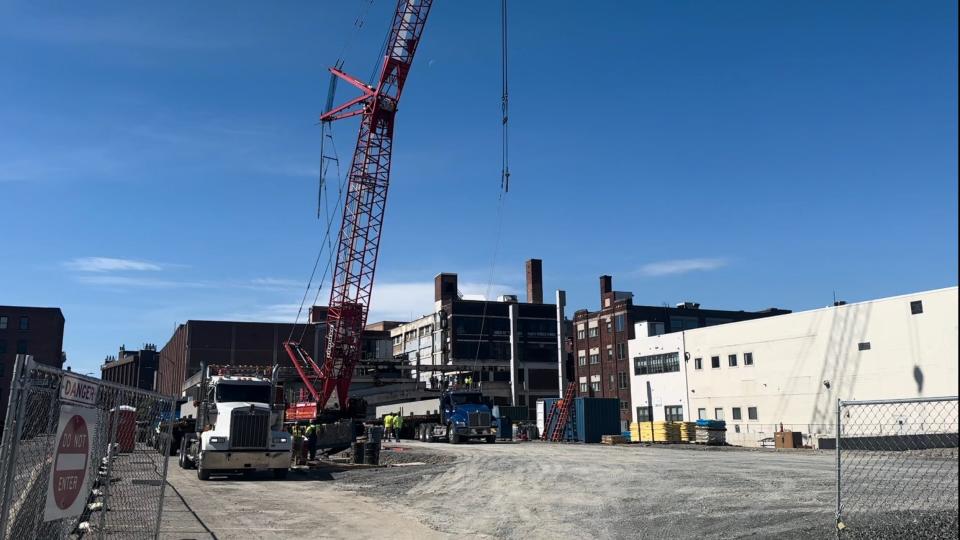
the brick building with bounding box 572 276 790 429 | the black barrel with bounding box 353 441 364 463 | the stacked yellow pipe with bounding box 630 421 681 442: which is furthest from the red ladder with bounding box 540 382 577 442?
the black barrel with bounding box 353 441 364 463

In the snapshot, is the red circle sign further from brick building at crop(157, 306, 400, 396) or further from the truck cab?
brick building at crop(157, 306, 400, 396)

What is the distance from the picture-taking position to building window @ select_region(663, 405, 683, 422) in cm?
6788

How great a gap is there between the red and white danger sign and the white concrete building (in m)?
39.1

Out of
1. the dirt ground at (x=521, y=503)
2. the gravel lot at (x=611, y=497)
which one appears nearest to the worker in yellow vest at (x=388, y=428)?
the gravel lot at (x=611, y=497)

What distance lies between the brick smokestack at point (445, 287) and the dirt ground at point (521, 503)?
84.6 metres

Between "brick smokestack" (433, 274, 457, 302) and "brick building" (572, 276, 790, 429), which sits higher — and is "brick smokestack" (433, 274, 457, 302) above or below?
above

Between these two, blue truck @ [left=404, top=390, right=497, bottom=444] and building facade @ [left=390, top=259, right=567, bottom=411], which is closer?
blue truck @ [left=404, top=390, right=497, bottom=444]

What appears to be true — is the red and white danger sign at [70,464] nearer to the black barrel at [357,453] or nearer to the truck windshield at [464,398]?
the black barrel at [357,453]

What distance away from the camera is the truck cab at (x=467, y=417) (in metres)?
50.7

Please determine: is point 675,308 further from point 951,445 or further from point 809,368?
point 951,445

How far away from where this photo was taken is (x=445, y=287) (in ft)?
372

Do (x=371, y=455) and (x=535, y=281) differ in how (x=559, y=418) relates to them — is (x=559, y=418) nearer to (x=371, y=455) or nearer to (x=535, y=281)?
(x=371, y=455)

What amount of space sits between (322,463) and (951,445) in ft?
98.3

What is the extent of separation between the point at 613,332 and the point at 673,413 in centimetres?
2140
